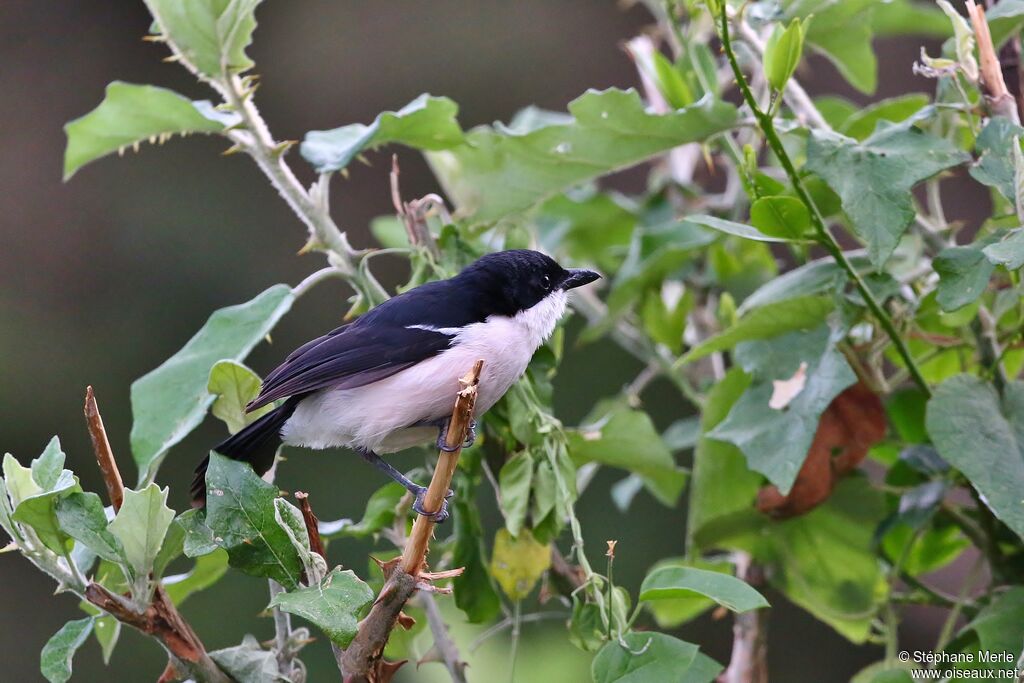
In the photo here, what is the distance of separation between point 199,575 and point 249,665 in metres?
0.44

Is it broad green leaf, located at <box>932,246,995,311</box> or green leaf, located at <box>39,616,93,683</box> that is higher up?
green leaf, located at <box>39,616,93,683</box>

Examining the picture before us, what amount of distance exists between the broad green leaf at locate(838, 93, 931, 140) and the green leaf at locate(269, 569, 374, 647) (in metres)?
1.24

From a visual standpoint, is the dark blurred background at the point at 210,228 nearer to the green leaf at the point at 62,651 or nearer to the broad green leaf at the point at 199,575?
the broad green leaf at the point at 199,575

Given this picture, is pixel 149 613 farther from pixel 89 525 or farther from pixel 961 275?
pixel 961 275

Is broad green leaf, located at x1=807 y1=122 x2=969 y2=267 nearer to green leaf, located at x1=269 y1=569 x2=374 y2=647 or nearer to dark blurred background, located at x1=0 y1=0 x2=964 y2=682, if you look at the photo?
green leaf, located at x1=269 y1=569 x2=374 y2=647

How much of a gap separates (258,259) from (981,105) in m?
5.04

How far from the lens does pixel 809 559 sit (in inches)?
86.9

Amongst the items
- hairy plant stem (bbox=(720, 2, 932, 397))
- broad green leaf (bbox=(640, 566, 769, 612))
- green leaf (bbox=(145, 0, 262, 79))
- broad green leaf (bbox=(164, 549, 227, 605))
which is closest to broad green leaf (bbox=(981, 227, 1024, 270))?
hairy plant stem (bbox=(720, 2, 932, 397))

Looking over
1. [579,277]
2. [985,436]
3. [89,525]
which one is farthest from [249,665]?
[985,436]

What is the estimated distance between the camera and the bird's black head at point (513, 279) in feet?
6.88

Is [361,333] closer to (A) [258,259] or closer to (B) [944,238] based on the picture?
(B) [944,238]

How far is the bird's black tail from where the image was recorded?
1869 millimetres

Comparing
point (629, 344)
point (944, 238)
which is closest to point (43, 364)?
point (629, 344)

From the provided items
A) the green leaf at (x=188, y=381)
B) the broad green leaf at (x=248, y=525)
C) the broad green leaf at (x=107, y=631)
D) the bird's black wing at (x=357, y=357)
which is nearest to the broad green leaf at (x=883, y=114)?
the bird's black wing at (x=357, y=357)
